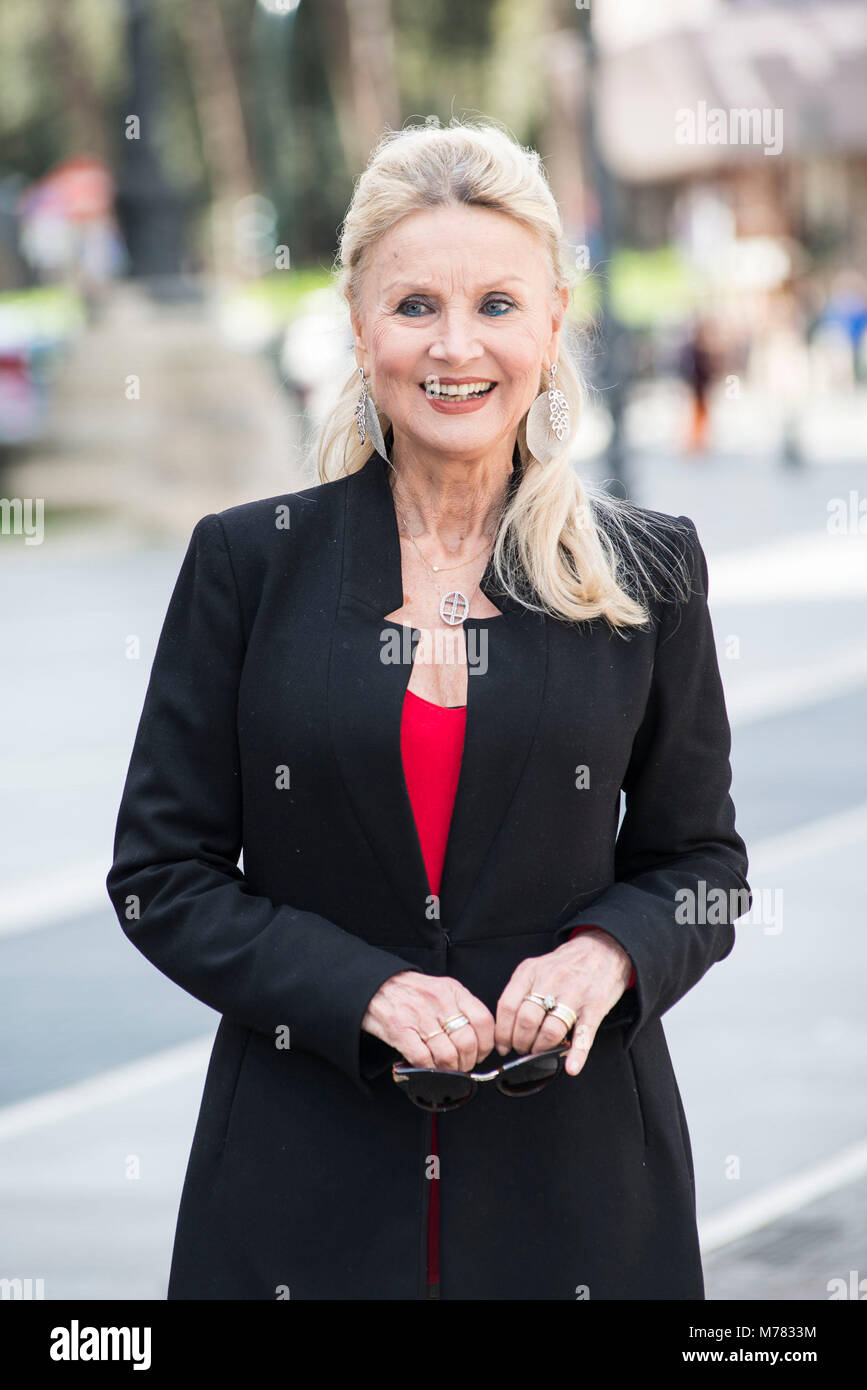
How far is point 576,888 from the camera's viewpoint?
97.3 inches

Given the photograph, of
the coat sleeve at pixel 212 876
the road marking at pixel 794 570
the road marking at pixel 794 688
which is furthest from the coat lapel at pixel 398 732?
the road marking at pixel 794 570

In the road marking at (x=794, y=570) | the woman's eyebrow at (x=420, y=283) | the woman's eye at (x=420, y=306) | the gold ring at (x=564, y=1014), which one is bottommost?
the gold ring at (x=564, y=1014)

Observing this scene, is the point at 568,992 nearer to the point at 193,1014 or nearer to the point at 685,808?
the point at 685,808

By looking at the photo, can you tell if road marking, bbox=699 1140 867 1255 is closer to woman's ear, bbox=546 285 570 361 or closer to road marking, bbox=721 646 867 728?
woman's ear, bbox=546 285 570 361

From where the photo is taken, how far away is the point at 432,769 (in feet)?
7.97

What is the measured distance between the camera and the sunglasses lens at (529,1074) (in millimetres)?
2240

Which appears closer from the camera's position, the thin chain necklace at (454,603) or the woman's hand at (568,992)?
the woman's hand at (568,992)

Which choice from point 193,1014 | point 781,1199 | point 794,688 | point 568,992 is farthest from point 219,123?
point 568,992

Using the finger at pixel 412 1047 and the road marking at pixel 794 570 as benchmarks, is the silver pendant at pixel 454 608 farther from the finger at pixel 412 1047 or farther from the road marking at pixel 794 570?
the road marking at pixel 794 570

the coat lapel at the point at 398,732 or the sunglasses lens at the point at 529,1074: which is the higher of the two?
the coat lapel at the point at 398,732

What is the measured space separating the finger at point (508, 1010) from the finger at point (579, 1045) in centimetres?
6

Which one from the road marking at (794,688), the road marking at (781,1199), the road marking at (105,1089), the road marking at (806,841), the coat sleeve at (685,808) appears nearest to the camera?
the coat sleeve at (685,808)
